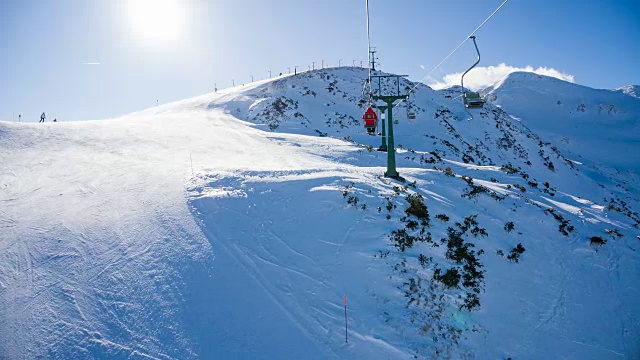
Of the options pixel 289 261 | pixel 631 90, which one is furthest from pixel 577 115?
pixel 289 261

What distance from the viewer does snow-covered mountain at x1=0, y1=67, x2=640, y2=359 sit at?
29.3 ft

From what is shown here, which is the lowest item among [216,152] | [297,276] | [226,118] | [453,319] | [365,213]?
[453,319]

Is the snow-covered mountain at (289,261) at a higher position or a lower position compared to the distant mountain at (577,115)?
lower

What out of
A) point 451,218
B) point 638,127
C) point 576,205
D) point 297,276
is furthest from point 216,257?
point 638,127

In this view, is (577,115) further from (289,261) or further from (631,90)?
(289,261)

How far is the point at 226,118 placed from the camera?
37125 mm

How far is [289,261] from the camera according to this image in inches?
442

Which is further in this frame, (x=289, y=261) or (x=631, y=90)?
(x=631, y=90)

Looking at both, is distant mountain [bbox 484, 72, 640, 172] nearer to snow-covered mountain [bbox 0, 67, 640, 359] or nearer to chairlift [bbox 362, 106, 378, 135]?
chairlift [bbox 362, 106, 378, 135]

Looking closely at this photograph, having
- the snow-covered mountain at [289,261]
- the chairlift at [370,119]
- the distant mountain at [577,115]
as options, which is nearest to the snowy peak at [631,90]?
the distant mountain at [577,115]

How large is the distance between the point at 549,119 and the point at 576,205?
98745mm

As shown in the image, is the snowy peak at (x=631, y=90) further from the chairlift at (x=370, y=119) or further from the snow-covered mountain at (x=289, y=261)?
the chairlift at (x=370, y=119)

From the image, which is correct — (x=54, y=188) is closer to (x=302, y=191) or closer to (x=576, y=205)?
(x=302, y=191)

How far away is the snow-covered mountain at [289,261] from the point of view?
893 cm
